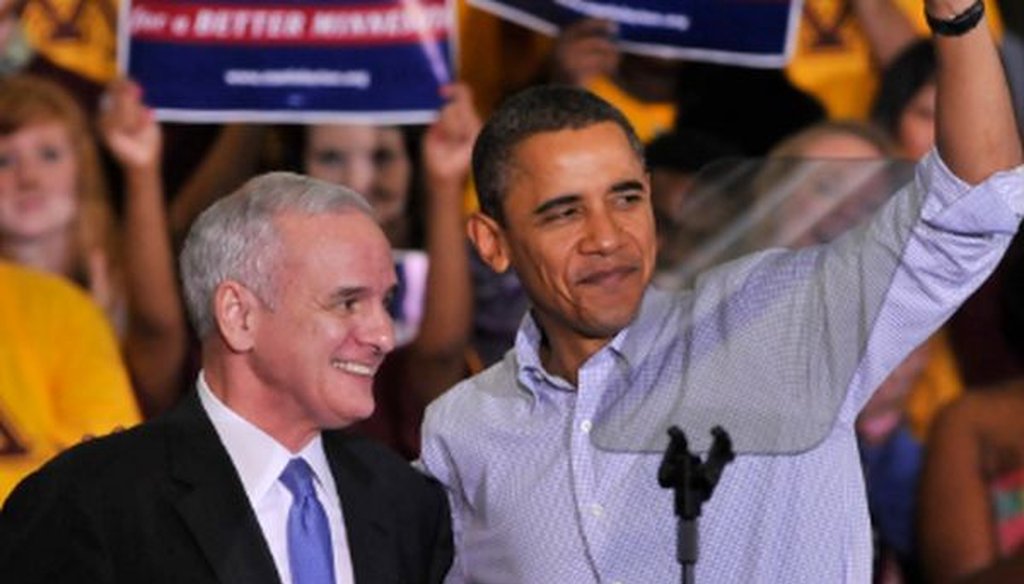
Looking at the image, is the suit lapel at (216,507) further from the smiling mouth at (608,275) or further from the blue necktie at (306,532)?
the smiling mouth at (608,275)

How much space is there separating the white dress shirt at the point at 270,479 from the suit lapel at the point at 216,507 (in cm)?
→ 1

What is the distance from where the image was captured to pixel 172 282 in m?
4.07

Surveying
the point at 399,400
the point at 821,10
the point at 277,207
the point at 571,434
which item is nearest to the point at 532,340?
the point at 571,434

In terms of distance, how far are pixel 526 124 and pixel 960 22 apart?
596 millimetres

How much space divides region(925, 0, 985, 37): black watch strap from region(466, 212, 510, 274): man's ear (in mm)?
646

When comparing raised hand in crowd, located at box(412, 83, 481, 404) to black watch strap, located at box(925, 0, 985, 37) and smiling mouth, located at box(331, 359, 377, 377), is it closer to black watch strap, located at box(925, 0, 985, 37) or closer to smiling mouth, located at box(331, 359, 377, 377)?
smiling mouth, located at box(331, 359, 377, 377)

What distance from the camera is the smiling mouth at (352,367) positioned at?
262cm

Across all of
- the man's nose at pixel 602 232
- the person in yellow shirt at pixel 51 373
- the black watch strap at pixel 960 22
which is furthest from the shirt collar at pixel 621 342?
the person in yellow shirt at pixel 51 373

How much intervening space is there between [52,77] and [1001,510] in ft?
5.67

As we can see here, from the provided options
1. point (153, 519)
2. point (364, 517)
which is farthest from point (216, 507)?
point (364, 517)

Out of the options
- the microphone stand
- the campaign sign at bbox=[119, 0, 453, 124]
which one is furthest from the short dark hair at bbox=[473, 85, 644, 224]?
the campaign sign at bbox=[119, 0, 453, 124]

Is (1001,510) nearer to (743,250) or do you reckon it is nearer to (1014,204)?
(743,250)

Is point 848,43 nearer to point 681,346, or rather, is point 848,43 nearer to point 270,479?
point 681,346

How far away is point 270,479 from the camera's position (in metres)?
2.61
